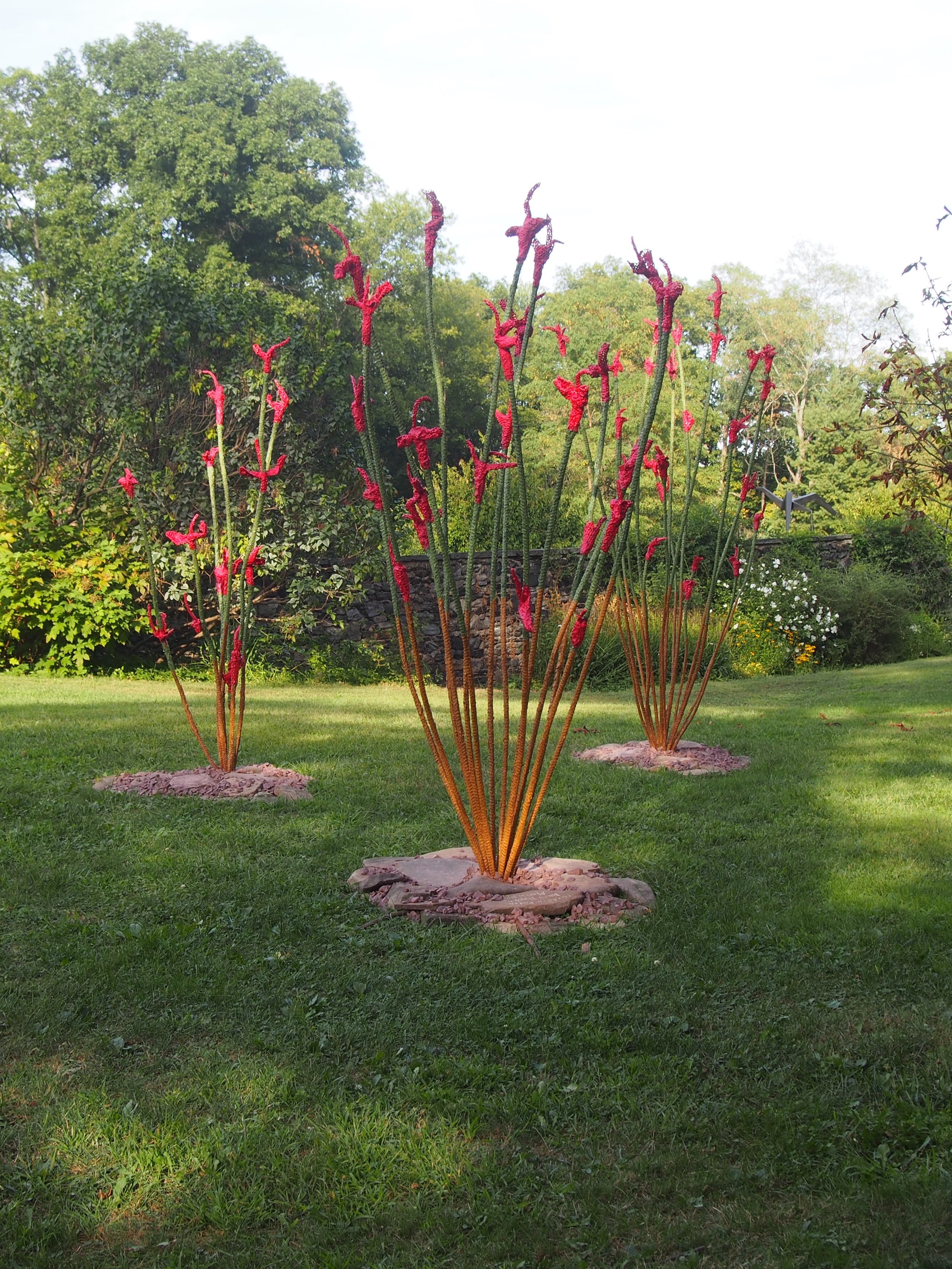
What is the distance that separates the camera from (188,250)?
23.4m

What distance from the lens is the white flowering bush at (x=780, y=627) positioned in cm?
1248

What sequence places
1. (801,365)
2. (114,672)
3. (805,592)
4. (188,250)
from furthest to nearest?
(801,365) → (188,250) → (805,592) → (114,672)

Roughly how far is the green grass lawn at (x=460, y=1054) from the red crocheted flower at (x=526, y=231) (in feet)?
7.12

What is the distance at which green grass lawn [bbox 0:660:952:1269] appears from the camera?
5.96ft

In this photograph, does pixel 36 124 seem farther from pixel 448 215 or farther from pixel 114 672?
pixel 114 672

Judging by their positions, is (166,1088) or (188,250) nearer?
(166,1088)

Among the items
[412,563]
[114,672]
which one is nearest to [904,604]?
[412,563]

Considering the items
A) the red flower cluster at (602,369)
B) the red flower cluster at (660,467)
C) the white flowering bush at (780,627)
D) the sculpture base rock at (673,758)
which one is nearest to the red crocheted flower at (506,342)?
the red flower cluster at (602,369)

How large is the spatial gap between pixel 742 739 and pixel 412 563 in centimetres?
619

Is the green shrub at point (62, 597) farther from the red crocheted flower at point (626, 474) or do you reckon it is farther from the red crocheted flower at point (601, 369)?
the red crocheted flower at point (626, 474)

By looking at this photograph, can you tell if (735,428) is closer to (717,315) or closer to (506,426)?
(717,315)

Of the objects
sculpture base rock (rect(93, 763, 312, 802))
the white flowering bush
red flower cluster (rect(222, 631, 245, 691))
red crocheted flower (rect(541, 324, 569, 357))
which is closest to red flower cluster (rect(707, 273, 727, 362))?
red crocheted flower (rect(541, 324, 569, 357))

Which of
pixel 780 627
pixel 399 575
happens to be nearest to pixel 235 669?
pixel 399 575

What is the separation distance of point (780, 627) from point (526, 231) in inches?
411
